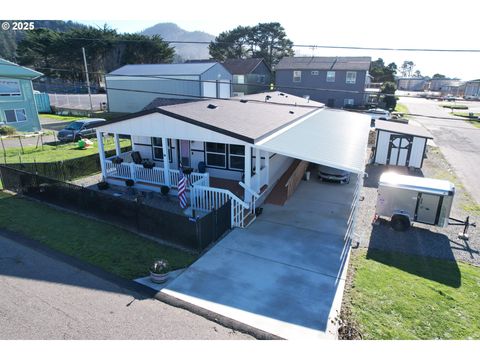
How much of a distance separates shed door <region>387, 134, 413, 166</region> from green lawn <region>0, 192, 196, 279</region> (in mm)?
17822

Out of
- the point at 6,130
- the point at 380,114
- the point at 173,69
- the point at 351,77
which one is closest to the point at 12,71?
the point at 6,130

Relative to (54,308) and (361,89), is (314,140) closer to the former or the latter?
(54,308)

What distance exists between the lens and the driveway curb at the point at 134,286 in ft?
23.3

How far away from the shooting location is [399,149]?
72.1ft

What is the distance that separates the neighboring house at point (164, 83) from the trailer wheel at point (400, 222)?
25031 mm

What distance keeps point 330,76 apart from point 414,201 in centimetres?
4297

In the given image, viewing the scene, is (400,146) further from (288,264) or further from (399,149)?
(288,264)

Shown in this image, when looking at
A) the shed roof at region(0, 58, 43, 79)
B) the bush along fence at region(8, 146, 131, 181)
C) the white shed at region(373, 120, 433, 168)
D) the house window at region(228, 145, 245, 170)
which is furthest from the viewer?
the shed roof at region(0, 58, 43, 79)

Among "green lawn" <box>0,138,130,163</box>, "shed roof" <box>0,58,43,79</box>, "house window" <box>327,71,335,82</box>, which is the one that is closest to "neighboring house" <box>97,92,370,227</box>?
"green lawn" <box>0,138,130,163</box>

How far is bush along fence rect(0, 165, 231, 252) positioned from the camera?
10.4 meters

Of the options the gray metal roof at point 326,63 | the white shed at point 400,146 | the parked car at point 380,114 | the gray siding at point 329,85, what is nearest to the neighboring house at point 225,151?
the white shed at point 400,146

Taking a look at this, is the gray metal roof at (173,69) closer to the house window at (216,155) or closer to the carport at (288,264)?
the house window at (216,155)

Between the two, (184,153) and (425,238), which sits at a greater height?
(184,153)

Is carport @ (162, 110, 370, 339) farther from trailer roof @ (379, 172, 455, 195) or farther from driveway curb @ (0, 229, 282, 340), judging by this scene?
trailer roof @ (379, 172, 455, 195)
